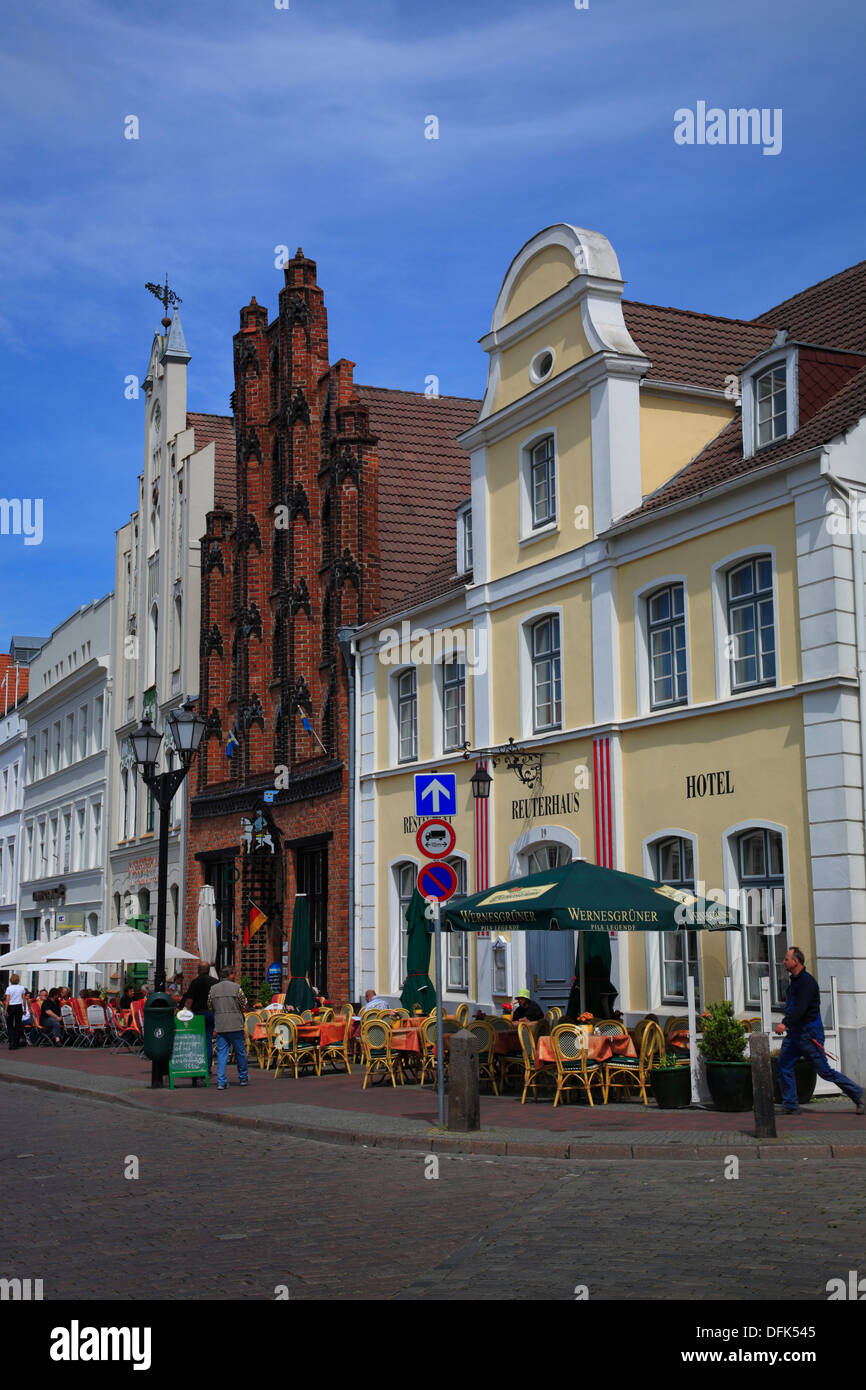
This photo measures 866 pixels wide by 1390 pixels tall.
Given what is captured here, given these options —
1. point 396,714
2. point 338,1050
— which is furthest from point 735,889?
point 396,714

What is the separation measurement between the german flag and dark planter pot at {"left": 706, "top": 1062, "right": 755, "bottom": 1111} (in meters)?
18.4

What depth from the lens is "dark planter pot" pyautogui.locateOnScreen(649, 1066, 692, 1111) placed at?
15.6m

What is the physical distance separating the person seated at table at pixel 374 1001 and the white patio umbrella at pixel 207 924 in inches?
173

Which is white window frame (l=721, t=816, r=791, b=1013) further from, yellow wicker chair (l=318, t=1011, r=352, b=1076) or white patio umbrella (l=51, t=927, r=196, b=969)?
white patio umbrella (l=51, t=927, r=196, b=969)

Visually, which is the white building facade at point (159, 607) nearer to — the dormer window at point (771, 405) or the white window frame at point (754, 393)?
the white window frame at point (754, 393)

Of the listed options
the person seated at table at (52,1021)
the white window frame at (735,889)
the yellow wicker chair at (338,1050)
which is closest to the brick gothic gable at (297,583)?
the person seated at table at (52,1021)

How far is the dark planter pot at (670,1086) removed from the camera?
1562cm

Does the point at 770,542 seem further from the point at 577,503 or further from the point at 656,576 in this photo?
the point at 577,503

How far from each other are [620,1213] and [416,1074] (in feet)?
37.7

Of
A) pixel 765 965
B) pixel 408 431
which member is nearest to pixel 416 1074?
pixel 765 965

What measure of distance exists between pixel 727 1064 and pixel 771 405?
8.64 metres

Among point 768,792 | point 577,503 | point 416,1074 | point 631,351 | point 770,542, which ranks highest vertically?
point 631,351
